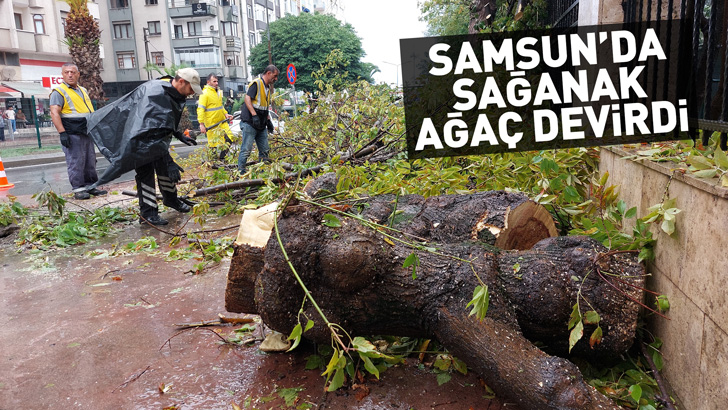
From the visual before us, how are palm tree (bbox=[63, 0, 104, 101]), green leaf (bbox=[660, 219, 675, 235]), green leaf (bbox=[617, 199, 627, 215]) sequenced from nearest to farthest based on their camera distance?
green leaf (bbox=[660, 219, 675, 235]) → green leaf (bbox=[617, 199, 627, 215]) → palm tree (bbox=[63, 0, 104, 101])

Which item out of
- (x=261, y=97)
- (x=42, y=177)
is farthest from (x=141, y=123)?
(x=42, y=177)

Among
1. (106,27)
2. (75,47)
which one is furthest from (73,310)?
(106,27)

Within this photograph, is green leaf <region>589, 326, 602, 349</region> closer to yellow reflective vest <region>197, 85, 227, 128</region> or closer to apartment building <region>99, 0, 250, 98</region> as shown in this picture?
yellow reflective vest <region>197, 85, 227, 128</region>

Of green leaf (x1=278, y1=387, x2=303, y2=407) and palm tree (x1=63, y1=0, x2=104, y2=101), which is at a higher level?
palm tree (x1=63, y1=0, x2=104, y2=101)

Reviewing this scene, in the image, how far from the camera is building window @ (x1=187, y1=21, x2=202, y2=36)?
154 feet

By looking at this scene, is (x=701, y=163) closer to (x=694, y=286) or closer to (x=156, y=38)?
(x=694, y=286)

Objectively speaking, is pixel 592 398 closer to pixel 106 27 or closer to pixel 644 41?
pixel 644 41

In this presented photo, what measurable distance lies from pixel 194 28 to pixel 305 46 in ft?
36.7

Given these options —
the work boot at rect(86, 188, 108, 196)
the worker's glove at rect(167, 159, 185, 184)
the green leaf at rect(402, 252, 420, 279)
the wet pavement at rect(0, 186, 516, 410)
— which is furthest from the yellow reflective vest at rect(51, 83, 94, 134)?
the green leaf at rect(402, 252, 420, 279)

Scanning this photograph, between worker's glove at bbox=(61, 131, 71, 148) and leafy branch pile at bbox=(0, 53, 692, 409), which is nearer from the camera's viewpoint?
leafy branch pile at bbox=(0, 53, 692, 409)

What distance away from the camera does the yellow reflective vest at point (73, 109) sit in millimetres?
7711

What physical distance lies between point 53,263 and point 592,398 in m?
4.71

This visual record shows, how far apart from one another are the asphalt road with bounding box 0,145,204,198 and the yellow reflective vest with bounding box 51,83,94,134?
39.3 inches

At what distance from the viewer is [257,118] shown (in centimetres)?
764
